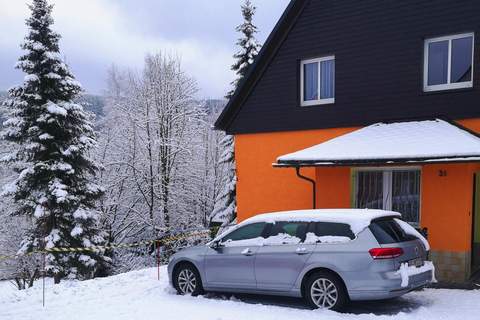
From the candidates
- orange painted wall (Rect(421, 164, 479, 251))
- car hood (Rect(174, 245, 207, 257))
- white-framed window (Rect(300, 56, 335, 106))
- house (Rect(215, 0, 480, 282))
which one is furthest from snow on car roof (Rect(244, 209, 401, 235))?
white-framed window (Rect(300, 56, 335, 106))

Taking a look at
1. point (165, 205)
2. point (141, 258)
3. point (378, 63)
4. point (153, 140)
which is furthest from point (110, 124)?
point (378, 63)

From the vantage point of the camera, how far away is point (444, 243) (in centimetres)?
964

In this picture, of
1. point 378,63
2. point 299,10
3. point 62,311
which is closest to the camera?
point 62,311

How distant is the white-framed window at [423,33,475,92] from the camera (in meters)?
10.2

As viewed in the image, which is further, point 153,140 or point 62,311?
point 153,140

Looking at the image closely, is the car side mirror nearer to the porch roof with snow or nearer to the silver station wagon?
the silver station wagon

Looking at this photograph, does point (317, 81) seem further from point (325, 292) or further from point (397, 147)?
point (325, 292)

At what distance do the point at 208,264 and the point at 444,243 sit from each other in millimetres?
5207

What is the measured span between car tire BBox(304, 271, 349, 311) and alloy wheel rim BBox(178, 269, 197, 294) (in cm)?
237

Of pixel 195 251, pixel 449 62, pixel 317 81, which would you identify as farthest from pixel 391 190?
pixel 195 251

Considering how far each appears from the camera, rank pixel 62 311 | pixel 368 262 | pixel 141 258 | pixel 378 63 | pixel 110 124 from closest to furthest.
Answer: pixel 368 262
pixel 62 311
pixel 378 63
pixel 141 258
pixel 110 124

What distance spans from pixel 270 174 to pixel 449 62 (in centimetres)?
555

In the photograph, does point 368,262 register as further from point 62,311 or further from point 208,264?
point 62,311

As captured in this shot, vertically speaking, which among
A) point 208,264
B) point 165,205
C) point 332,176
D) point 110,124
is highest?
point 110,124
